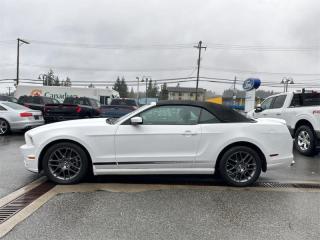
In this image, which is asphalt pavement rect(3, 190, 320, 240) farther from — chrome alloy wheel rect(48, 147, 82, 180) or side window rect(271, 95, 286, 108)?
side window rect(271, 95, 286, 108)

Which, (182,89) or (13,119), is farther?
(182,89)

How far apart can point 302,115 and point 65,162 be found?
6.82m

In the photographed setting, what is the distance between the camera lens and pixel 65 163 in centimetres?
565

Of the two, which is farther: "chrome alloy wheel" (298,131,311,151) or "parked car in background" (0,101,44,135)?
"parked car in background" (0,101,44,135)

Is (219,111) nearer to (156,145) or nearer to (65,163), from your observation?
(156,145)

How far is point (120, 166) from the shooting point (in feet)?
18.4

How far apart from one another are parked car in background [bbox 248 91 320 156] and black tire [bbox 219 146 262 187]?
393cm

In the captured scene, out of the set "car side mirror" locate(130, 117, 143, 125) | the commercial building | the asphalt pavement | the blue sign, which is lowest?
the asphalt pavement

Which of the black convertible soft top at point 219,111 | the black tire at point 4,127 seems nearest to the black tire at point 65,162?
the black convertible soft top at point 219,111

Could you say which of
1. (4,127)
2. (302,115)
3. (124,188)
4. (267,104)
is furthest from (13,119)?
(302,115)

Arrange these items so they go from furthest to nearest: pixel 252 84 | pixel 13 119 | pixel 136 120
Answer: pixel 252 84
pixel 13 119
pixel 136 120

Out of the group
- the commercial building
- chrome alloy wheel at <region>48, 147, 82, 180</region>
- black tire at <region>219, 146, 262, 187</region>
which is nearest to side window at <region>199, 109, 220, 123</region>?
black tire at <region>219, 146, 262, 187</region>

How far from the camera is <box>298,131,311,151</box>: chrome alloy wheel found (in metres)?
9.23

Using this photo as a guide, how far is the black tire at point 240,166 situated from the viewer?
574cm
